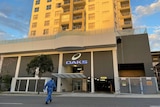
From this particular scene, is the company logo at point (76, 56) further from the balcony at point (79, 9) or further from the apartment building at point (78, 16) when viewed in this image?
the balcony at point (79, 9)

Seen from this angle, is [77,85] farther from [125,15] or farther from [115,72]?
[125,15]

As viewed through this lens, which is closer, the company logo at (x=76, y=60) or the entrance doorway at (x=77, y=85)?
the company logo at (x=76, y=60)

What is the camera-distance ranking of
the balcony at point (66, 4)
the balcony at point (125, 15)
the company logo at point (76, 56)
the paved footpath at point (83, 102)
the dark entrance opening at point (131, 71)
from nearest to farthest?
the paved footpath at point (83, 102)
the company logo at point (76, 56)
the dark entrance opening at point (131, 71)
the balcony at point (66, 4)
the balcony at point (125, 15)

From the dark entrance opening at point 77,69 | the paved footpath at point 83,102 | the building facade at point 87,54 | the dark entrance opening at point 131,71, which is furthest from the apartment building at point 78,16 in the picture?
the paved footpath at point 83,102

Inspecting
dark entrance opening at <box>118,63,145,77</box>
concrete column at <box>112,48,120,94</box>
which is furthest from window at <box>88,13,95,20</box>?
dark entrance opening at <box>118,63,145,77</box>

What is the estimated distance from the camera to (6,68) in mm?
29516

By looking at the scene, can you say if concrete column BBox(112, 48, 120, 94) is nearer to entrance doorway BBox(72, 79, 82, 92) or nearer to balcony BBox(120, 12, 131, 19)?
entrance doorway BBox(72, 79, 82, 92)

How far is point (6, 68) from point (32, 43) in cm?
834

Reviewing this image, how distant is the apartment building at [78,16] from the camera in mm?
34062

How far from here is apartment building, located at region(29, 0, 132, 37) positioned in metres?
34.1

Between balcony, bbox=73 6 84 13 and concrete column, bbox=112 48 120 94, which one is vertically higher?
balcony, bbox=73 6 84 13

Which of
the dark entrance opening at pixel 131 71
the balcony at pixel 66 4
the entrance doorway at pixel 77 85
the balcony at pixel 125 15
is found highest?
the balcony at pixel 66 4

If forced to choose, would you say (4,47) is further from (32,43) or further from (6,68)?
(32,43)

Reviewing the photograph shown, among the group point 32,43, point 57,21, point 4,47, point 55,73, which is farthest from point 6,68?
point 57,21
